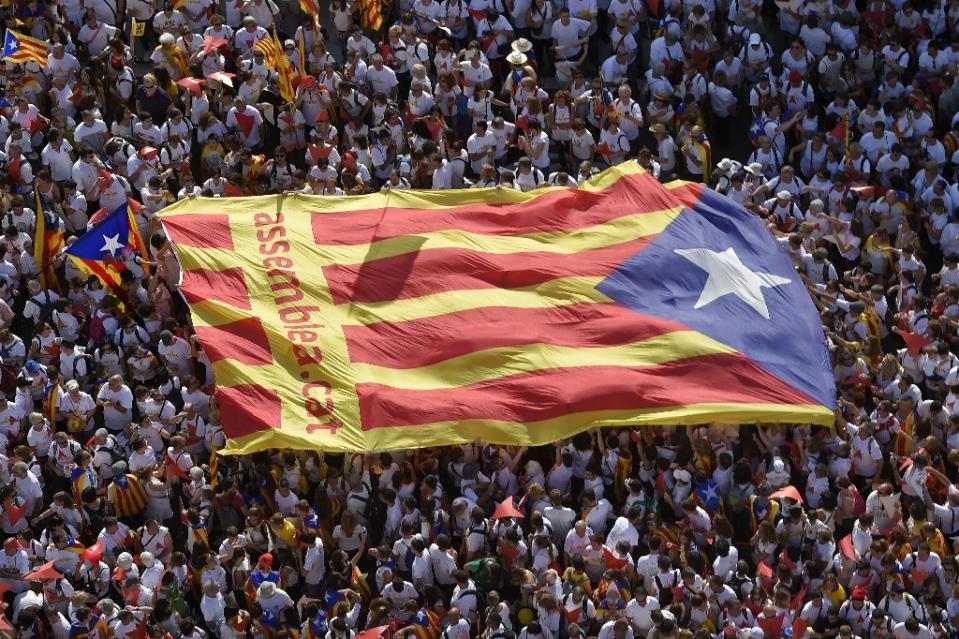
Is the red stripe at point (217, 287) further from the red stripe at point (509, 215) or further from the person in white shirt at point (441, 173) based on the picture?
the person in white shirt at point (441, 173)

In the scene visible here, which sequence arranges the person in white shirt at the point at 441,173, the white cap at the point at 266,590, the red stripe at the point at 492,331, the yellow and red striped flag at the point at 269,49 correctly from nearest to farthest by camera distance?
the white cap at the point at 266,590 < the red stripe at the point at 492,331 < the person in white shirt at the point at 441,173 < the yellow and red striped flag at the point at 269,49

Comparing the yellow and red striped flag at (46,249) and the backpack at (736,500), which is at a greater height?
the yellow and red striped flag at (46,249)

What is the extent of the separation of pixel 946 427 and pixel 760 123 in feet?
21.9

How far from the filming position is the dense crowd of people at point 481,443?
27578 millimetres

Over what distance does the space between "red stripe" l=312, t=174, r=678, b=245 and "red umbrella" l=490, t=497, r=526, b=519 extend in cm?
465

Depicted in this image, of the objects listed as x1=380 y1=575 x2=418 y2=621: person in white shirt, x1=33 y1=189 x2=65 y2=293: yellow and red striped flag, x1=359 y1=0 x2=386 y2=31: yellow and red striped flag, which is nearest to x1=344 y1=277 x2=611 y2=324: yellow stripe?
x1=380 y1=575 x2=418 y2=621: person in white shirt

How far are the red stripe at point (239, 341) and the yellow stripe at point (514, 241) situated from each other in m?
1.82

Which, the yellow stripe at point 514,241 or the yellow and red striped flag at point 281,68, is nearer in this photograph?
the yellow stripe at point 514,241

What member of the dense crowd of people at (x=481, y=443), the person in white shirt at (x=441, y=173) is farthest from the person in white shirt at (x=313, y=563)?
the person in white shirt at (x=441, y=173)

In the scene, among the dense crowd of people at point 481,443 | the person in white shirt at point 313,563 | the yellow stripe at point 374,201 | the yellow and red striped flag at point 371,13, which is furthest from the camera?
the yellow and red striped flag at point 371,13

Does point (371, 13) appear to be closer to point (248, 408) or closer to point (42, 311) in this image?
point (42, 311)

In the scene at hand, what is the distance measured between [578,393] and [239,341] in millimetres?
4351

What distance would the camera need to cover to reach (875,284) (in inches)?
1265

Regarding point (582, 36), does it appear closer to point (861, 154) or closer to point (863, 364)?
point (861, 154)
